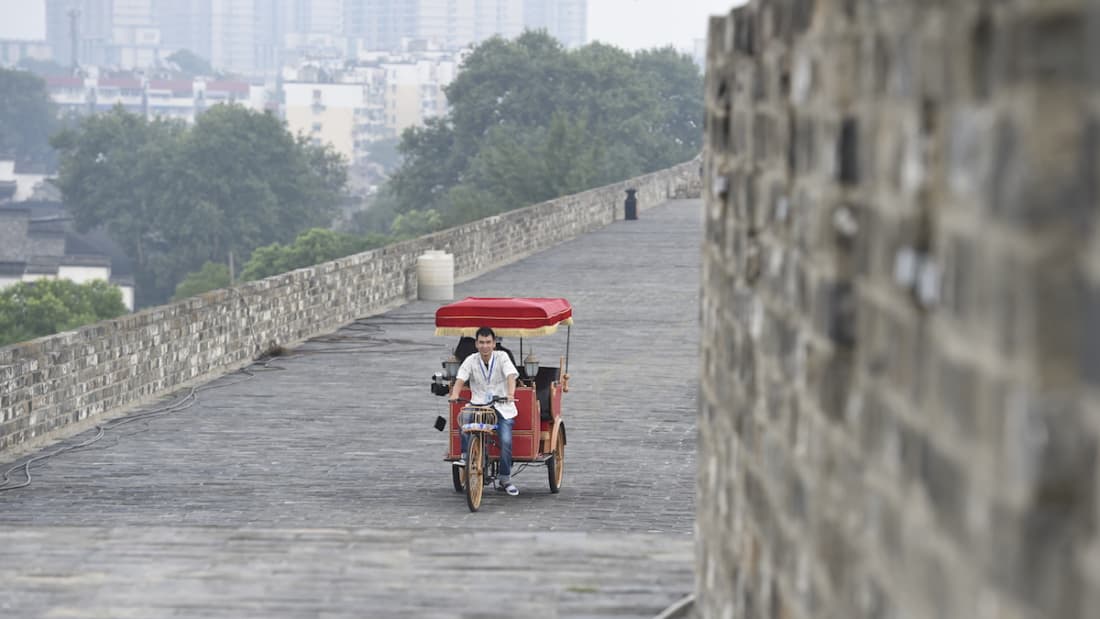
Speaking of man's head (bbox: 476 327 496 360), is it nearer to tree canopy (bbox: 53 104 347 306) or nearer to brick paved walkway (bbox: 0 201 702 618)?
brick paved walkway (bbox: 0 201 702 618)

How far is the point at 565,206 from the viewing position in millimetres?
44594

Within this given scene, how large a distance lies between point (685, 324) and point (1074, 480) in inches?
1045

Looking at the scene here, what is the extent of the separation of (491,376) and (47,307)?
7807 cm

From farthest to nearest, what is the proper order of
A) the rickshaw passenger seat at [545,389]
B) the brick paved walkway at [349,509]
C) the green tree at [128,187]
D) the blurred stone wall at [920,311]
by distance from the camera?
the green tree at [128,187] → the rickshaw passenger seat at [545,389] → the brick paved walkway at [349,509] → the blurred stone wall at [920,311]

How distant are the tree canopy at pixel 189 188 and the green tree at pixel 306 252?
20.6 meters

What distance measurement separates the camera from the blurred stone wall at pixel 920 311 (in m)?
2.52

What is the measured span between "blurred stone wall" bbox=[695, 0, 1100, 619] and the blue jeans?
6.68 meters

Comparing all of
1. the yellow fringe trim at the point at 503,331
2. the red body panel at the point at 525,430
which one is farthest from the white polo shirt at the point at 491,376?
the yellow fringe trim at the point at 503,331

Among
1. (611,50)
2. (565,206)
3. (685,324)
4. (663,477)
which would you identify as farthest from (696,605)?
(611,50)

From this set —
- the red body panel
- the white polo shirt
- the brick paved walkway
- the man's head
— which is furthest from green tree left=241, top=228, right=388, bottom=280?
the man's head

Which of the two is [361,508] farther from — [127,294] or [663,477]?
[127,294]

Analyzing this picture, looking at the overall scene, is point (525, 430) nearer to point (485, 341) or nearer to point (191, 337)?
point (485, 341)

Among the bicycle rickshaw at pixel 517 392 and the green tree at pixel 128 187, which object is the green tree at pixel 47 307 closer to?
the green tree at pixel 128 187

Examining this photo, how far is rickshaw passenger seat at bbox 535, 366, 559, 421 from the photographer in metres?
13.7
